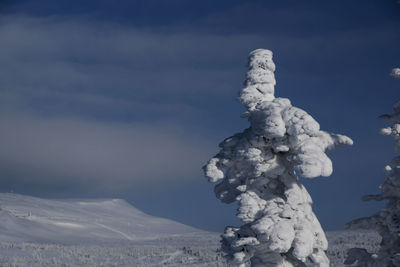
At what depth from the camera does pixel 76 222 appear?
83.9 meters

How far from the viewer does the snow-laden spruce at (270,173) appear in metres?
18.4

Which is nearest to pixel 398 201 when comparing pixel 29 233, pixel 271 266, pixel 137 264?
→ pixel 271 266

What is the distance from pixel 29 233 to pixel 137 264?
28179mm

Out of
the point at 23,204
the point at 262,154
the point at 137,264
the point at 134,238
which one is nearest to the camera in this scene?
the point at 262,154

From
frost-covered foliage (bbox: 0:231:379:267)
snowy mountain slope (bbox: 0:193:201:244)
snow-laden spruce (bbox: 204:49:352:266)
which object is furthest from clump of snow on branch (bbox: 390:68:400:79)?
snowy mountain slope (bbox: 0:193:201:244)

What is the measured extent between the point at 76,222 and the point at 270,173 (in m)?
68.5

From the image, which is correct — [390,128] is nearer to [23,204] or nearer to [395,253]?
[395,253]

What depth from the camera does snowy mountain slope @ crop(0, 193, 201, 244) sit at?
70.9 m

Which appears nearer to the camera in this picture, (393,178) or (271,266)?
(393,178)

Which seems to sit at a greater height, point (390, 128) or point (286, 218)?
point (390, 128)

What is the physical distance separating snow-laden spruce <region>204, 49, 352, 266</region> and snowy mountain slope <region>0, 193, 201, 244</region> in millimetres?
48461

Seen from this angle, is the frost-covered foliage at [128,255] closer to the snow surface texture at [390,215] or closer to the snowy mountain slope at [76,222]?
the snowy mountain slope at [76,222]

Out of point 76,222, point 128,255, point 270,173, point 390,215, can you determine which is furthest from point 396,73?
point 76,222

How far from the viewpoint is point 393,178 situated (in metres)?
16.9
